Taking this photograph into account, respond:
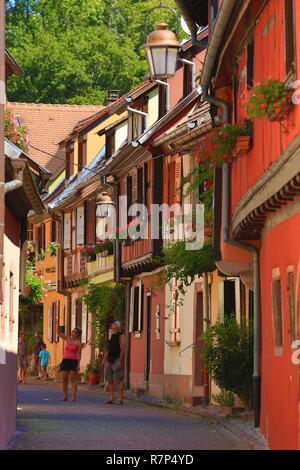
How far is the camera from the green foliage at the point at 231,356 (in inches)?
978

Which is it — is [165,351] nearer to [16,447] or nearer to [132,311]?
[132,311]

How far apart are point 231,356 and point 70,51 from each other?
4399cm

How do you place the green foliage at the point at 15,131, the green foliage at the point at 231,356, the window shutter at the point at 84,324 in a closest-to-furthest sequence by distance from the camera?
the green foliage at the point at 15,131 → the green foliage at the point at 231,356 → the window shutter at the point at 84,324

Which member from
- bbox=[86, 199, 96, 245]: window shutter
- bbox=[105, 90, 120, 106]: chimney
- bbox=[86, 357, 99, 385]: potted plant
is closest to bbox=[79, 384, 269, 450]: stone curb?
bbox=[86, 357, 99, 385]: potted plant

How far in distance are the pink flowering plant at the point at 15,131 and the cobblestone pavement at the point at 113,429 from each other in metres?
4.17

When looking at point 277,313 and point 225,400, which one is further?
point 225,400

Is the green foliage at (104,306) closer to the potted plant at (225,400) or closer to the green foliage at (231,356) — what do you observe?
the potted plant at (225,400)

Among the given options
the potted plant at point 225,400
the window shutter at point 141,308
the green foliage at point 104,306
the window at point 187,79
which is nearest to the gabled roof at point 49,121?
the green foliage at point 104,306

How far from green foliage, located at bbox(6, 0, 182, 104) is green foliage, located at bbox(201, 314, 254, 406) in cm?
4045

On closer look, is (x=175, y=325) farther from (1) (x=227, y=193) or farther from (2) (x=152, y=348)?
(1) (x=227, y=193)

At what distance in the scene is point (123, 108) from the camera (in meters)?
41.5

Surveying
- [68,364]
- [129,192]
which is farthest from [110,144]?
[68,364]

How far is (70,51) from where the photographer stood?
67438 millimetres

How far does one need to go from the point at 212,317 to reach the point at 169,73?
39.1ft
